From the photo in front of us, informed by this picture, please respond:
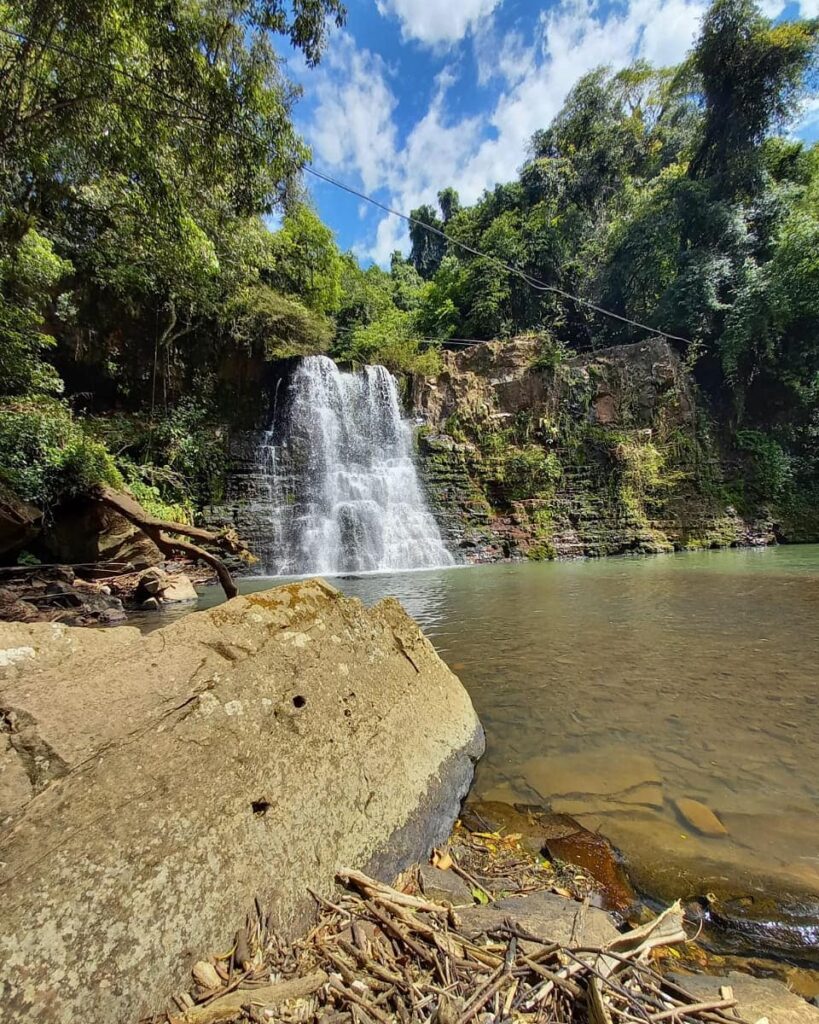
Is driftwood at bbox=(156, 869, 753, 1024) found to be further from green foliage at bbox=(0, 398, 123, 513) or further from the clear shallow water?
green foliage at bbox=(0, 398, 123, 513)

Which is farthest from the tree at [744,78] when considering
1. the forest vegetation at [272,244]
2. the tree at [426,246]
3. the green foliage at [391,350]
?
the tree at [426,246]

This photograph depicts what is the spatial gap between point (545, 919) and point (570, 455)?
56.9 feet

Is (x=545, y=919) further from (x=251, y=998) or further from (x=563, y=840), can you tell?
(x=251, y=998)

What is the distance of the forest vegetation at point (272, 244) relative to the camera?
665cm

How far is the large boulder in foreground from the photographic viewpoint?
1.00 metres

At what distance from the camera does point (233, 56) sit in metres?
6.76

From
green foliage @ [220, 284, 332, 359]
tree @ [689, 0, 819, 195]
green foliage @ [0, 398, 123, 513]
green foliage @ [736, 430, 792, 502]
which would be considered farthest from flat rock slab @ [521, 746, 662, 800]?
tree @ [689, 0, 819, 195]

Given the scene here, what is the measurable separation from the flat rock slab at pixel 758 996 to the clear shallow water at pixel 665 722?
417 mm

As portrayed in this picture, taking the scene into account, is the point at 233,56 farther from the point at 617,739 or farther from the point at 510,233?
the point at 510,233

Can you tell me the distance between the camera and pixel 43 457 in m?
8.03

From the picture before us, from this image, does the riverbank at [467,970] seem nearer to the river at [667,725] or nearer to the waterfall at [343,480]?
the river at [667,725]

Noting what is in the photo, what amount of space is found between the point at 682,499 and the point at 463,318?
41.0 feet

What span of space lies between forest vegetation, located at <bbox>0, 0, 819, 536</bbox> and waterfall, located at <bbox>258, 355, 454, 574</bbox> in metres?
1.76

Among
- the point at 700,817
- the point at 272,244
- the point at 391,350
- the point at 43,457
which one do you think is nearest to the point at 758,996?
the point at 700,817
